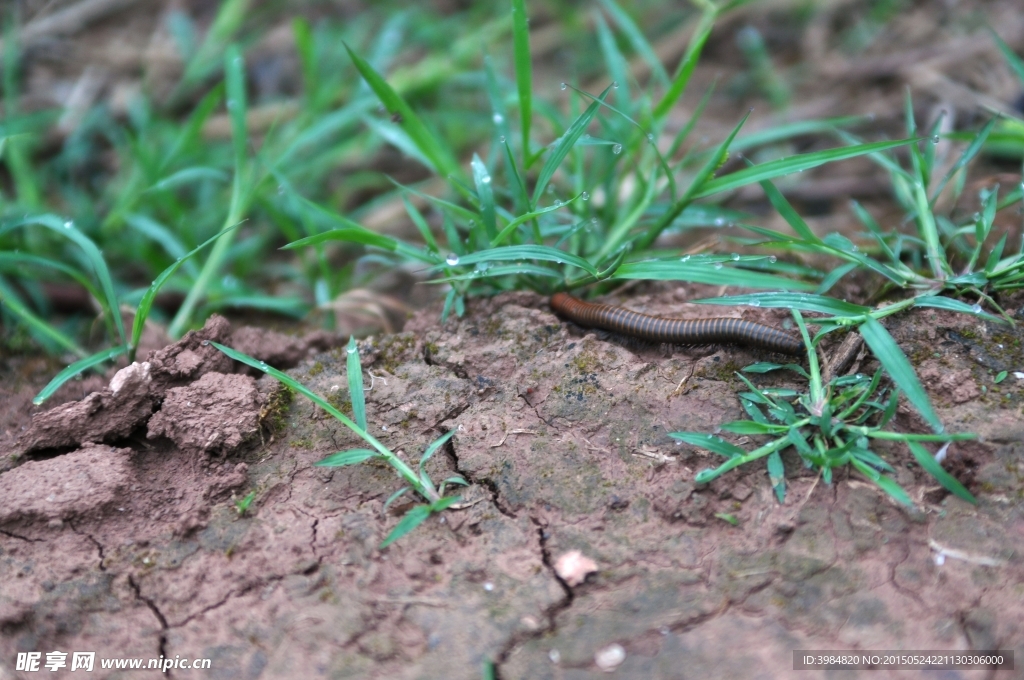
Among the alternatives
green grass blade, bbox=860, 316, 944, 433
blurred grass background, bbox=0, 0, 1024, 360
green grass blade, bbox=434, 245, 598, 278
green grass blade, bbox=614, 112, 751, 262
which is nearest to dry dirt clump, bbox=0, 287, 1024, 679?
green grass blade, bbox=860, 316, 944, 433

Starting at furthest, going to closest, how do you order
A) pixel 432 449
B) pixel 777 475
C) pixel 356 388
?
pixel 356 388 < pixel 432 449 < pixel 777 475

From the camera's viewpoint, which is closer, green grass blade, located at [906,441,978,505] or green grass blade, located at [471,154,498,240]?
green grass blade, located at [906,441,978,505]

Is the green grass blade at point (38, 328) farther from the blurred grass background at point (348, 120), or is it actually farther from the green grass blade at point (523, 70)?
the green grass blade at point (523, 70)

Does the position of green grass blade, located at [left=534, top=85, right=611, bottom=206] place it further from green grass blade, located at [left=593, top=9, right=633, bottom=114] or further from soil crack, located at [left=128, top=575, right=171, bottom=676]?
soil crack, located at [left=128, top=575, right=171, bottom=676]

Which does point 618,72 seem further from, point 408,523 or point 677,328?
point 408,523

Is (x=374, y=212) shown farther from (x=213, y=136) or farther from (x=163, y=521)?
(x=163, y=521)

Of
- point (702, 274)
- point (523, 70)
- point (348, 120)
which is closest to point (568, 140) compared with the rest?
point (523, 70)

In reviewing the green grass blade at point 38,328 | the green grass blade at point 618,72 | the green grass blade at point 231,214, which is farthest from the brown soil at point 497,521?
the green grass blade at point 618,72
